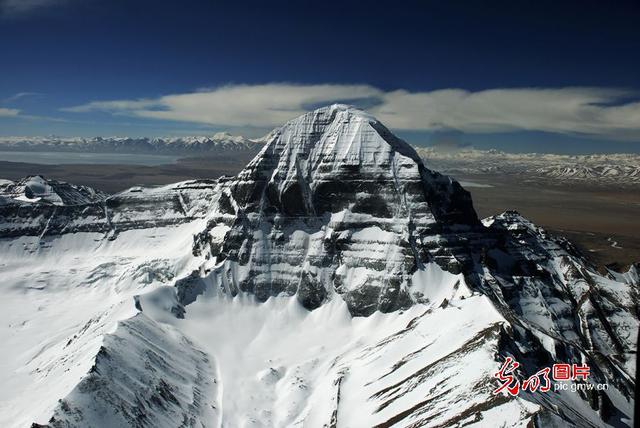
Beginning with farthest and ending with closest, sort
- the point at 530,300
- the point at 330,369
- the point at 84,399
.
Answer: the point at 530,300 < the point at 330,369 < the point at 84,399

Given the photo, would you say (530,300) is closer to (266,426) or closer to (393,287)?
(393,287)

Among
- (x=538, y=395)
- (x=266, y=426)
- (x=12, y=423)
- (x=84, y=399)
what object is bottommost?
(x=266, y=426)

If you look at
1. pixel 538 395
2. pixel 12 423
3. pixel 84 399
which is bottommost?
pixel 12 423

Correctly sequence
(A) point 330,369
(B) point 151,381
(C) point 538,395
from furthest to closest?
1. (A) point 330,369
2. (B) point 151,381
3. (C) point 538,395

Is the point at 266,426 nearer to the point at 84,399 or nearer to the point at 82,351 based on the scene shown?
the point at 84,399

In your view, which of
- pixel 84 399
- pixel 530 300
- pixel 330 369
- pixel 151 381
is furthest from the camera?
pixel 530 300

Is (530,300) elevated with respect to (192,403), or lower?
elevated

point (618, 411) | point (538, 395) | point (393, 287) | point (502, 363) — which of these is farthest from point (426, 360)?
point (393, 287)

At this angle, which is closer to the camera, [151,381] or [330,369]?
[151,381]

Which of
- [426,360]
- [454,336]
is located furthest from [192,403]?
[454,336]
